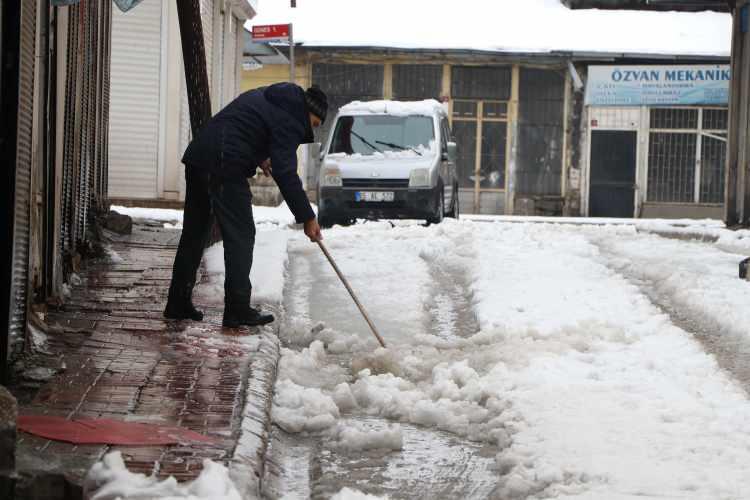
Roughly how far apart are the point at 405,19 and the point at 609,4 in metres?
5.60

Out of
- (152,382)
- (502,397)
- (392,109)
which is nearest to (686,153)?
(392,109)

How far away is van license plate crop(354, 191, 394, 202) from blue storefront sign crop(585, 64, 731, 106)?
13835 millimetres

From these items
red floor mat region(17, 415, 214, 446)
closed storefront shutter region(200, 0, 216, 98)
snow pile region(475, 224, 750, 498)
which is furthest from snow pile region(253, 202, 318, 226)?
red floor mat region(17, 415, 214, 446)

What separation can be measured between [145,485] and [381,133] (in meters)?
15.3

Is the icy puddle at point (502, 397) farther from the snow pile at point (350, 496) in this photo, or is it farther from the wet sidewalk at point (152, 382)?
the snow pile at point (350, 496)

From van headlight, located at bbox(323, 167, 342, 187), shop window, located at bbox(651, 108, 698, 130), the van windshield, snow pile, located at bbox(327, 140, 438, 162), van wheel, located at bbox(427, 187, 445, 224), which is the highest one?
shop window, located at bbox(651, 108, 698, 130)

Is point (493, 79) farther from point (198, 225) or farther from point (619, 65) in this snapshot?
point (198, 225)

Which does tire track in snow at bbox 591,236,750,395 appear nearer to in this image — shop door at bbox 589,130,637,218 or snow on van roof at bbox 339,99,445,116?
snow on van roof at bbox 339,99,445,116

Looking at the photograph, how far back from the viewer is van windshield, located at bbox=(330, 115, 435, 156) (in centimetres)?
1898

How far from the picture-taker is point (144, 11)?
65.5 feet

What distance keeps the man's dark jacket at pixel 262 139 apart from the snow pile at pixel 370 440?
1921 mm

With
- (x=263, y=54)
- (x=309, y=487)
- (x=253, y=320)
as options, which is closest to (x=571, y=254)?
(x=253, y=320)

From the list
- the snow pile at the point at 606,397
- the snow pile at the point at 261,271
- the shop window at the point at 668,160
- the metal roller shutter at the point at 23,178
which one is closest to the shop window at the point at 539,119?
the shop window at the point at 668,160

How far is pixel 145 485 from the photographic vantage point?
398 cm
